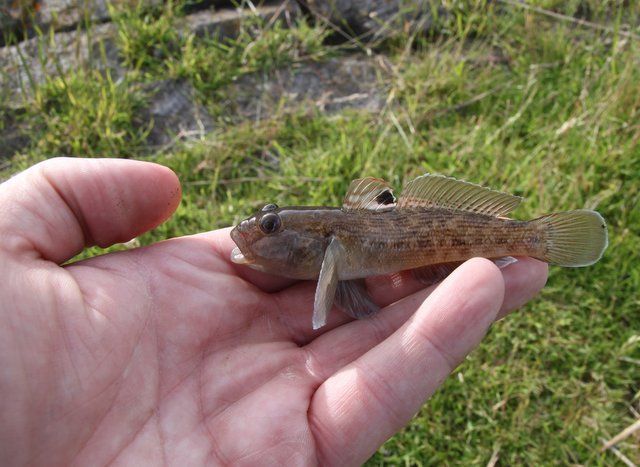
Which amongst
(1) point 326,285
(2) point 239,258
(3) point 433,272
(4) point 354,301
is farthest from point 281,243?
(3) point 433,272

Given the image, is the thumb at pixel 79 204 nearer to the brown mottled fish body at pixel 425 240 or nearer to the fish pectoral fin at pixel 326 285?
the fish pectoral fin at pixel 326 285

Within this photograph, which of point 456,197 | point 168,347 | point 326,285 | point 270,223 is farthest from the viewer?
Result: point 456,197

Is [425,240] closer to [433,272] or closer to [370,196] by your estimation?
[433,272]

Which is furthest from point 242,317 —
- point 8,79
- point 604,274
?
point 8,79

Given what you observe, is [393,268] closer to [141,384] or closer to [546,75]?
[141,384]

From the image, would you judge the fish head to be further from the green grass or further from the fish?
the green grass

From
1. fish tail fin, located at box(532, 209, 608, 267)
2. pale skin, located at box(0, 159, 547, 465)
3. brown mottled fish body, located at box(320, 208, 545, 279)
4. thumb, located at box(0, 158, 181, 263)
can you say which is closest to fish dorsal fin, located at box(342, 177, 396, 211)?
brown mottled fish body, located at box(320, 208, 545, 279)
